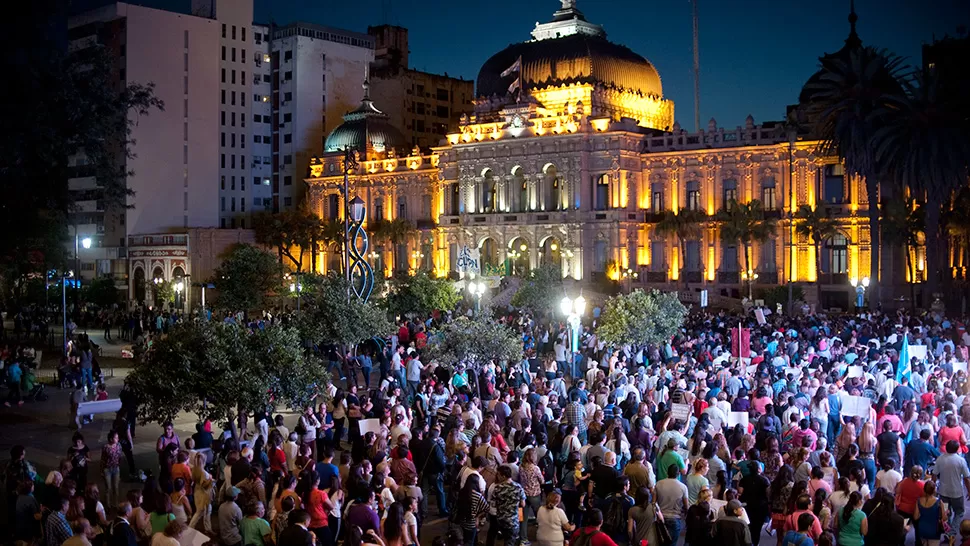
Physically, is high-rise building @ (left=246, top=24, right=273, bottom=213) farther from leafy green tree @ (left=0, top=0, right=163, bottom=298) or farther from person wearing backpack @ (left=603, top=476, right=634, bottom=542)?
person wearing backpack @ (left=603, top=476, right=634, bottom=542)

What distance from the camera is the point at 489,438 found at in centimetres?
1673

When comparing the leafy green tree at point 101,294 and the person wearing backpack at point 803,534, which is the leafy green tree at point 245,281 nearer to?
the leafy green tree at point 101,294

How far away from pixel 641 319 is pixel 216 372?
16.3 m

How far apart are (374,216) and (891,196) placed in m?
40.2

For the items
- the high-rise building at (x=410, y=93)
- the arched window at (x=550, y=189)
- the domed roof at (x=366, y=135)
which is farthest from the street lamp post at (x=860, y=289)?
the high-rise building at (x=410, y=93)

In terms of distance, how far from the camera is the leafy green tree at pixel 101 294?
76688 mm

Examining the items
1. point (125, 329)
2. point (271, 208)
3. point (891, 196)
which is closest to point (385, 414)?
point (125, 329)

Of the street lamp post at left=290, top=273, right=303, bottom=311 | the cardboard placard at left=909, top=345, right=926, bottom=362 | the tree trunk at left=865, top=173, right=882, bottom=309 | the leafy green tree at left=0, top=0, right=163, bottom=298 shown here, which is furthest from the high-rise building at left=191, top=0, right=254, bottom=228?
the cardboard placard at left=909, top=345, right=926, bottom=362

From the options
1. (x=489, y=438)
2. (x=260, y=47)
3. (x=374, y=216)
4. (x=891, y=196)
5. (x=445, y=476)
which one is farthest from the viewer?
(x=260, y=47)

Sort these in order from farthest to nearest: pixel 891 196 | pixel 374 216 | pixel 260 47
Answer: pixel 260 47 < pixel 374 216 < pixel 891 196

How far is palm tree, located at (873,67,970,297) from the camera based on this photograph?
4878cm

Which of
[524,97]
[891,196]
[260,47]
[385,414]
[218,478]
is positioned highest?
[260,47]

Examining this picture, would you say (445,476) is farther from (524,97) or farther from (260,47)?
(260,47)

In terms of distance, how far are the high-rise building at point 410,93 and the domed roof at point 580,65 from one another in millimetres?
31417
